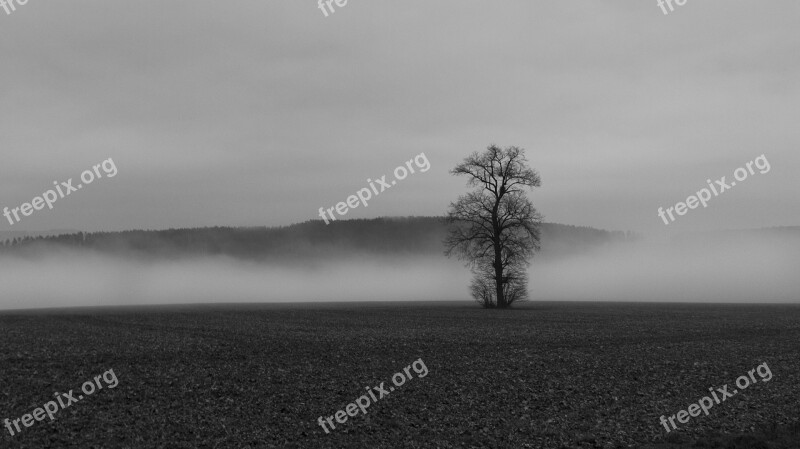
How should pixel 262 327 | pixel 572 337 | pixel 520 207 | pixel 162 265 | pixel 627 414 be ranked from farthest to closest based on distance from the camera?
pixel 162 265 < pixel 520 207 < pixel 262 327 < pixel 572 337 < pixel 627 414

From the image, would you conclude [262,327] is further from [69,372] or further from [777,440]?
[777,440]

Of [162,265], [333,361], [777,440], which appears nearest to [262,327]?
[333,361]

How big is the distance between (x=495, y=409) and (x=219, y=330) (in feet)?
83.3

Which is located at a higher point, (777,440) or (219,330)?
(219,330)

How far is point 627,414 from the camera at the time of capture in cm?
2316
